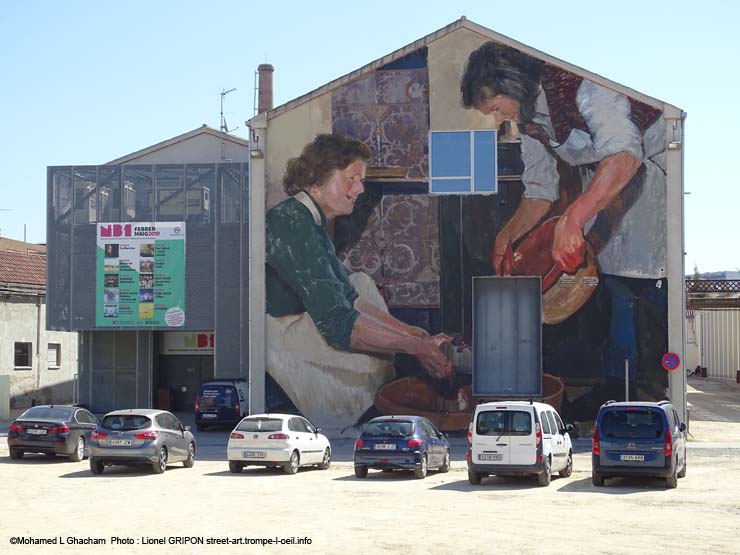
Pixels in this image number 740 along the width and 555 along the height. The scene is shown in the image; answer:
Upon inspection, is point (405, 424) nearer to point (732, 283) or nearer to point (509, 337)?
point (509, 337)

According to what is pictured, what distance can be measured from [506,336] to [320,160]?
27.0 ft

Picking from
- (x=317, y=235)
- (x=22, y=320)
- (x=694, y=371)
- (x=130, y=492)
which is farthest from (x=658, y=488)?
(x=694, y=371)

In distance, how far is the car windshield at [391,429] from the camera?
23312 millimetres

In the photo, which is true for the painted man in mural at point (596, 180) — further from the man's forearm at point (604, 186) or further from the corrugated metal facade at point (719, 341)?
the corrugated metal facade at point (719, 341)

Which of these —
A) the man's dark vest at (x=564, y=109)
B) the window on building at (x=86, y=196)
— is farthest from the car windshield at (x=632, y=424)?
the window on building at (x=86, y=196)

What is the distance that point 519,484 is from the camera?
21719 mm

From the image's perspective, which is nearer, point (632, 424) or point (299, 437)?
point (632, 424)

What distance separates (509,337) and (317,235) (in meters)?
6.96

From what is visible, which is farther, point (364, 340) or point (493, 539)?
point (364, 340)

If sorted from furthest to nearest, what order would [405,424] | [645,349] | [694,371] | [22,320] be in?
[694,371] → [22,320] → [645,349] → [405,424]

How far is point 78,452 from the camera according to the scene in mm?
26562

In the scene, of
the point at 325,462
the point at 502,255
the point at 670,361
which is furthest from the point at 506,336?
the point at 325,462

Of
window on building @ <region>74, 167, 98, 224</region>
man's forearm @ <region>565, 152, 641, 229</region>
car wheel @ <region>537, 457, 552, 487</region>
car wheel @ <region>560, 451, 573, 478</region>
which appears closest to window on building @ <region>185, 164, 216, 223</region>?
window on building @ <region>74, 167, 98, 224</region>

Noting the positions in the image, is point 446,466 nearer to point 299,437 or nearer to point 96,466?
point 299,437
